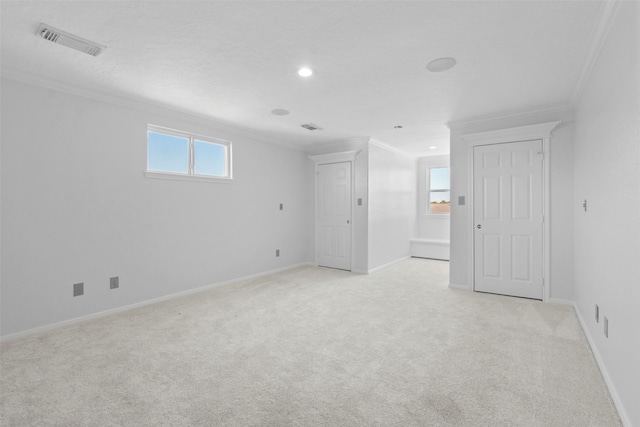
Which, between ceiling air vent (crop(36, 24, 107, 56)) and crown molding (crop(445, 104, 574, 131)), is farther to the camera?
crown molding (crop(445, 104, 574, 131))

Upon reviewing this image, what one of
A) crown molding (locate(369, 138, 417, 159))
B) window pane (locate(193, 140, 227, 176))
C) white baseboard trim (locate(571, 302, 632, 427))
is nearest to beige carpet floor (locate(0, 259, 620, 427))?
white baseboard trim (locate(571, 302, 632, 427))

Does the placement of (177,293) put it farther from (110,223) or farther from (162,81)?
(162,81)

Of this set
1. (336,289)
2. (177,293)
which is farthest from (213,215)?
(336,289)

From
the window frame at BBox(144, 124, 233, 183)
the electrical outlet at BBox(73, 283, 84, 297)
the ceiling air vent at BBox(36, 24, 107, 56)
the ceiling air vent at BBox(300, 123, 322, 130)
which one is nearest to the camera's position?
the ceiling air vent at BBox(36, 24, 107, 56)

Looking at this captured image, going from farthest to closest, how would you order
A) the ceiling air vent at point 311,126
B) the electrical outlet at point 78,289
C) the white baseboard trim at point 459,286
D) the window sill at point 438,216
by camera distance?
the window sill at point 438,216
the ceiling air vent at point 311,126
the white baseboard trim at point 459,286
the electrical outlet at point 78,289

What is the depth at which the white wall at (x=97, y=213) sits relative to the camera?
2.81m

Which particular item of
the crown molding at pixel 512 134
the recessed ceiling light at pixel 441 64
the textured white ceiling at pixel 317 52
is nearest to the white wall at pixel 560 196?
the crown molding at pixel 512 134

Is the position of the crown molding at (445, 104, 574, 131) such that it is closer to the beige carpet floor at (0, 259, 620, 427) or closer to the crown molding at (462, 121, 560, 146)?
the crown molding at (462, 121, 560, 146)

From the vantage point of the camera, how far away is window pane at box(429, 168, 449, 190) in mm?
7062

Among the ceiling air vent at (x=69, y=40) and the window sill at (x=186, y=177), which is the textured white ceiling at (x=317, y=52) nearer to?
the ceiling air vent at (x=69, y=40)

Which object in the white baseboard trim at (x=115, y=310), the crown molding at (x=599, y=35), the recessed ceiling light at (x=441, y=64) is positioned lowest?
the white baseboard trim at (x=115, y=310)

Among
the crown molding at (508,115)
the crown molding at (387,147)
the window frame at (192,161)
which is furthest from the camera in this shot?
the crown molding at (387,147)

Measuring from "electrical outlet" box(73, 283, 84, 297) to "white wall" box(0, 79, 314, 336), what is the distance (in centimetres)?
4

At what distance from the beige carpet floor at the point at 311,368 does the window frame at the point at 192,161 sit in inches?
64.2
